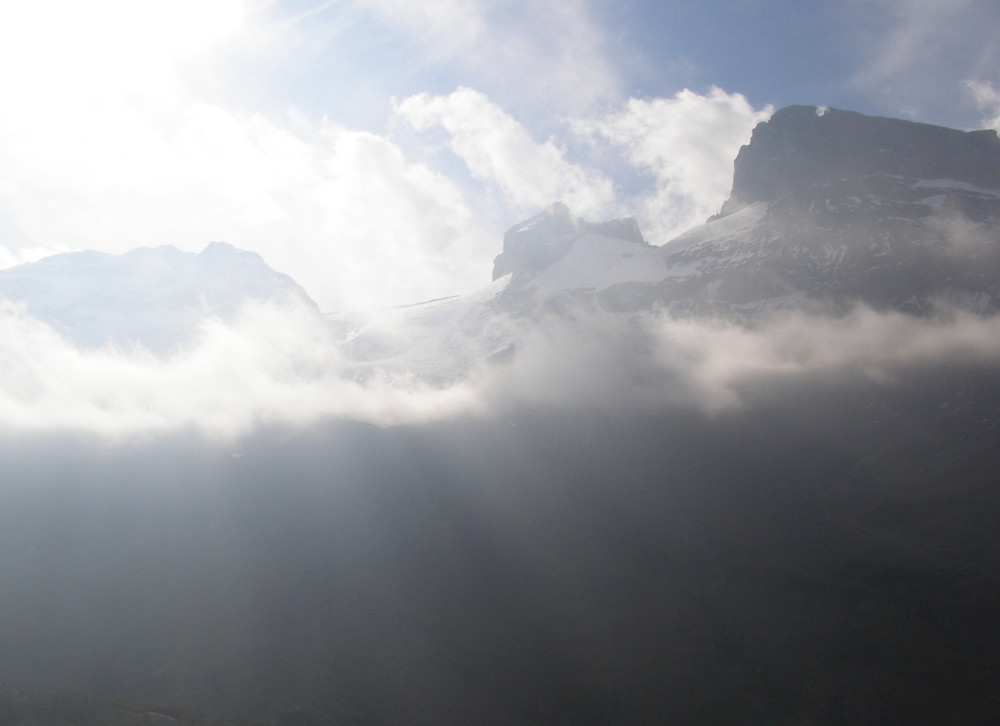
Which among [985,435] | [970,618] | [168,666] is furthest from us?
[985,435]

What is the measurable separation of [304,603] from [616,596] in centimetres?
9189

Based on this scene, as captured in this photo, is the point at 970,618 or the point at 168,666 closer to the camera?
the point at 970,618

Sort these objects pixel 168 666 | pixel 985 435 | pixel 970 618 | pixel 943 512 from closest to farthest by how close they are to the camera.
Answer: pixel 970 618, pixel 168 666, pixel 943 512, pixel 985 435

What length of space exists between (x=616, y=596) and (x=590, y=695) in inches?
1478

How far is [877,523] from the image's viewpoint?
194 meters

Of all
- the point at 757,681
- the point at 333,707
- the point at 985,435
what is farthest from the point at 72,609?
the point at 985,435

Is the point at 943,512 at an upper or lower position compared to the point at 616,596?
upper

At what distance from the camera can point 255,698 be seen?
160 m

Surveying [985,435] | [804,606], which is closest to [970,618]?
[804,606]

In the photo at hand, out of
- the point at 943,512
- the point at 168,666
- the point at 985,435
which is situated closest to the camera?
the point at 168,666

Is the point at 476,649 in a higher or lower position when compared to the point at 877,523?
lower

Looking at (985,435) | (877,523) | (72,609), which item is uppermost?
(985,435)

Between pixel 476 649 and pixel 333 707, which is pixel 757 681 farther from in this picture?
pixel 333 707

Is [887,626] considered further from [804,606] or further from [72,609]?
[72,609]
